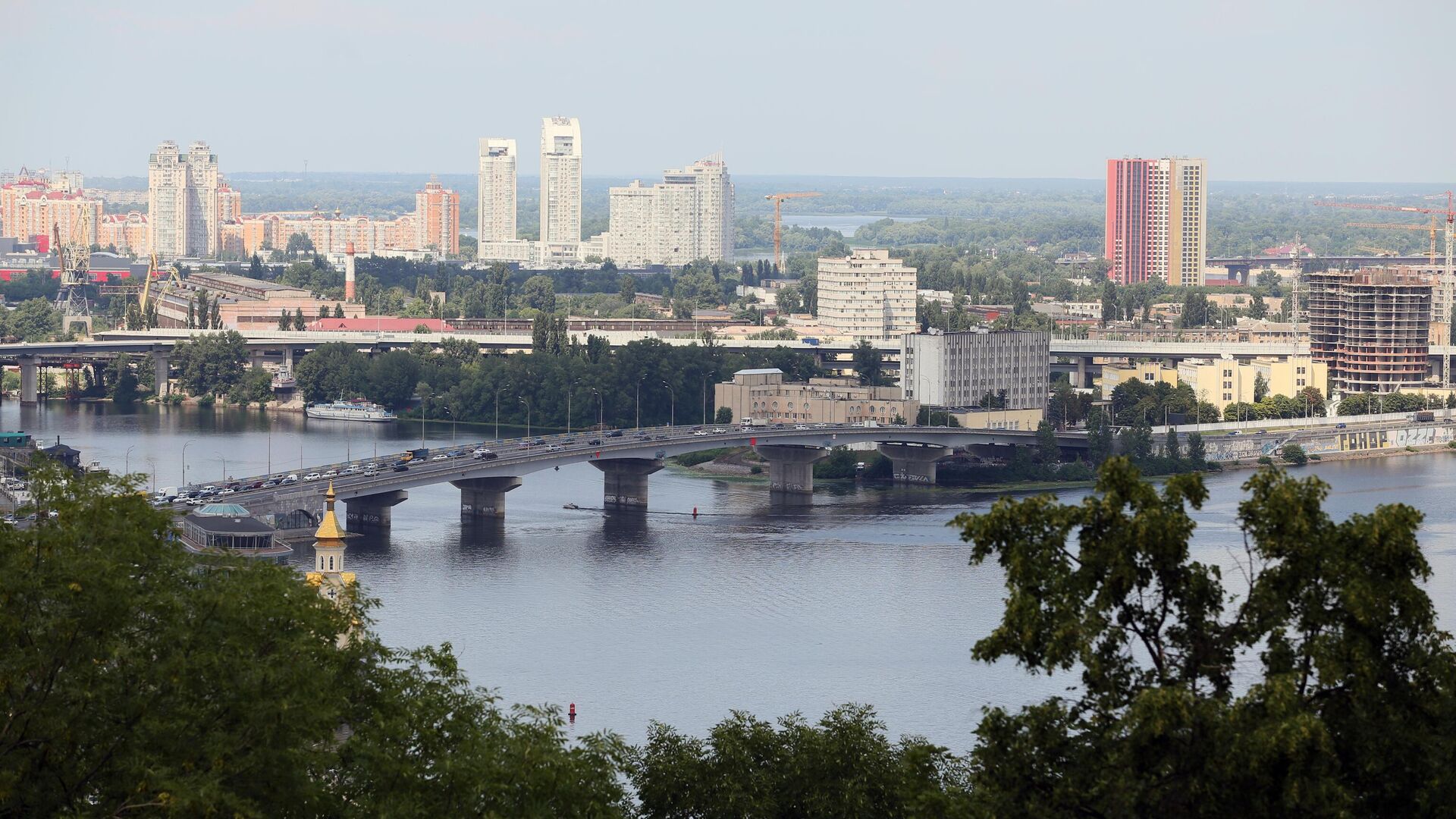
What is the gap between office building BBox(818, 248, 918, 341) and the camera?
43312mm

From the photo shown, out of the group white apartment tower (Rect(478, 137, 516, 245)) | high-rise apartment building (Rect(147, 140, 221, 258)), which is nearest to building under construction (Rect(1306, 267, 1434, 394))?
high-rise apartment building (Rect(147, 140, 221, 258))

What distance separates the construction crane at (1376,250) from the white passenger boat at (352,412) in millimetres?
47933

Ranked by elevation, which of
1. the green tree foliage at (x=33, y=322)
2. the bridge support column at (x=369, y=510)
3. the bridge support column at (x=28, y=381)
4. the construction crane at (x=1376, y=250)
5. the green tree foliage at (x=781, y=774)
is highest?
the construction crane at (x=1376, y=250)

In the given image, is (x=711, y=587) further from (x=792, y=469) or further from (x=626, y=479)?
(x=792, y=469)

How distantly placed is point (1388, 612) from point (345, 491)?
52.6ft

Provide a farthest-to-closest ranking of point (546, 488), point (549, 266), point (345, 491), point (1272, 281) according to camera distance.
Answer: point (549, 266) → point (1272, 281) → point (546, 488) → point (345, 491)

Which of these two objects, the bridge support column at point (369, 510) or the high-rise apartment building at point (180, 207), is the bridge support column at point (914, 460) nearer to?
the bridge support column at point (369, 510)

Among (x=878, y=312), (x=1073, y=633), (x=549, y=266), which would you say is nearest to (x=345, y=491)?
(x=1073, y=633)

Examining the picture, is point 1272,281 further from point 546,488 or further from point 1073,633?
point 1073,633

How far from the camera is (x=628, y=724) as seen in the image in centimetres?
1417

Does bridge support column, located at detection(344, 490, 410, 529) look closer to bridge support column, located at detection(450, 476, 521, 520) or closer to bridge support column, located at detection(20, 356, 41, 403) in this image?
bridge support column, located at detection(450, 476, 521, 520)

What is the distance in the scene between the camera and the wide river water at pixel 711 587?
15.1 meters

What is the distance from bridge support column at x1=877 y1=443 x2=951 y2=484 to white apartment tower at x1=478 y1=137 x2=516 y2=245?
53.8m

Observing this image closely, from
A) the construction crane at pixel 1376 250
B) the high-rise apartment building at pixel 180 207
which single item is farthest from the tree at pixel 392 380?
the construction crane at pixel 1376 250
